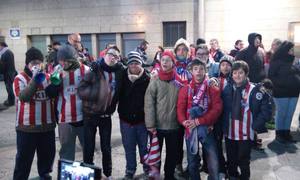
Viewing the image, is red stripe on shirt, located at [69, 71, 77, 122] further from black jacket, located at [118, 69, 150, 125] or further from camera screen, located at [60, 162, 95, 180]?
camera screen, located at [60, 162, 95, 180]

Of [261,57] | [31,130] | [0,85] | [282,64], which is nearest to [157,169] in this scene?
[31,130]

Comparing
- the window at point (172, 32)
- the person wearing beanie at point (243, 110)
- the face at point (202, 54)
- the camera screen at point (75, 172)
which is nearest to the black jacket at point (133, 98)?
the person wearing beanie at point (243, 110)

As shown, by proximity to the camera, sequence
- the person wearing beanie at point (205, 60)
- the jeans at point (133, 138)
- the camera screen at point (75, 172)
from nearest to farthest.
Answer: the camera screen at point (75, 172) < the jeans at point (133, 138) < the person wearing beanie at point (205, 60)

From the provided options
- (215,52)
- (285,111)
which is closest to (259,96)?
(285,111)

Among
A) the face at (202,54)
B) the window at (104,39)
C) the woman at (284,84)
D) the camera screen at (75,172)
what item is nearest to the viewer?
the camera screen at (75,172)

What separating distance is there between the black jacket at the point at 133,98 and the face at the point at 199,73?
25.9 inches

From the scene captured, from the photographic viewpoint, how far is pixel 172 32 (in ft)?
45.7

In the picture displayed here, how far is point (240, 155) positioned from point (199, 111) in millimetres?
772

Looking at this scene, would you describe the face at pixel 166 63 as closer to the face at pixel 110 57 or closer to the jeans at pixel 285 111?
the face at pixel 110 57

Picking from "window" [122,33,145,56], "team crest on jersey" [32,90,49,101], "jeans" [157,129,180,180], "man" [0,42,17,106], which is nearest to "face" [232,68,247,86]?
"jeans" [157,129,180,180]

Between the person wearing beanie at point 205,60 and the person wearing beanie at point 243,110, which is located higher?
the person wearing beanie at point 205,60

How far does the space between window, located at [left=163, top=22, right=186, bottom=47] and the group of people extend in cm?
958

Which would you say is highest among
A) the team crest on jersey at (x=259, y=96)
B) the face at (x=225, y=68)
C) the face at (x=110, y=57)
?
Result: the face at (x=110, y=57)

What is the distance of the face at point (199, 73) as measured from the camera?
3969 millimetres
